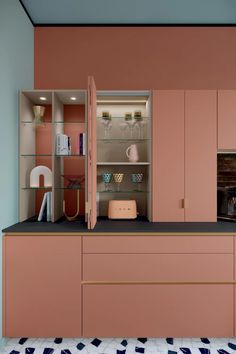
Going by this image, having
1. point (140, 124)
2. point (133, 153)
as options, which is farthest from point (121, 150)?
point (140, 124)

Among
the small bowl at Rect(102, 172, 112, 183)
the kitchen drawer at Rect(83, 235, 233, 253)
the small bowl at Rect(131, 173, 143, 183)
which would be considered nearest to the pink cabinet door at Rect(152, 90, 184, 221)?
the small bowl at Rect(131, 173, 143, 183)

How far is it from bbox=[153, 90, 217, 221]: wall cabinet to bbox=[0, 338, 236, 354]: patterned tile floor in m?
0.96

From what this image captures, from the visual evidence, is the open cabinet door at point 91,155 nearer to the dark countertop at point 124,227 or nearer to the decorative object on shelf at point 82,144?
the dark countertop at point 124,227

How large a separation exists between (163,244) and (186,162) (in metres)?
0.77

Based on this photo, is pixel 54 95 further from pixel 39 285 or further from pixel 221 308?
pixel 221 308

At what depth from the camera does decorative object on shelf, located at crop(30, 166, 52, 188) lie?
2.15 metres

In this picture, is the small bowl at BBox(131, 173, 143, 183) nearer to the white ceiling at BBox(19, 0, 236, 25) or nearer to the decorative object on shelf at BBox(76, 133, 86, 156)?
the decorative object on shelf at BBox(76, 133, 86, 156)

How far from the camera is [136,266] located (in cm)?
176

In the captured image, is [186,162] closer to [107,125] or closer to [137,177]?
[137,177]

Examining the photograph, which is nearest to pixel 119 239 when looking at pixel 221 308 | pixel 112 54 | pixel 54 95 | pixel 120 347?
pixel 120 347

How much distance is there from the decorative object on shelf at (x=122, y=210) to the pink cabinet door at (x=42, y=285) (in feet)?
1.78

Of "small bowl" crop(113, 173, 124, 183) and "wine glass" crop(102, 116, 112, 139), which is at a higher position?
"wine glass" crop(102, 116, 112, 139)

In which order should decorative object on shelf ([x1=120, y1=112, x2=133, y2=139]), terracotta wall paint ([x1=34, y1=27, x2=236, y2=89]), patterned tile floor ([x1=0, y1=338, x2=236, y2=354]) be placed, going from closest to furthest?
patterned tile floor ([x1=0, y1=338, x2=236, y2=354])
decorative object on shelf ([x1=120, y1=112, x2=133, y2=139])
terracotta wall paint ([x1=34, y1=27, x2=236, y2=89])

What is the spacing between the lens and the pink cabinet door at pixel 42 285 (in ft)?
5.80
